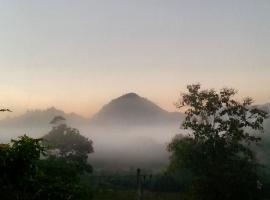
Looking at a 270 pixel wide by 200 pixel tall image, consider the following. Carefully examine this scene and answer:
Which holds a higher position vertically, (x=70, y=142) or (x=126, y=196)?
(x=70, y=142)

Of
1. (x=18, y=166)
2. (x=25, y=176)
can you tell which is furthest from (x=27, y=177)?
(x=18, y=166)

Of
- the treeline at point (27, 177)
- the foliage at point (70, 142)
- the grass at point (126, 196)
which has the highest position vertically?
the foliage at point (70, 142)

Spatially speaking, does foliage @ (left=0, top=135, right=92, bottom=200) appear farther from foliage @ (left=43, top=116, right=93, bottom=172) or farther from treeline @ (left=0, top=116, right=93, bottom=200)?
foliage @ (left=43, top=116, right=93, bottom=172)

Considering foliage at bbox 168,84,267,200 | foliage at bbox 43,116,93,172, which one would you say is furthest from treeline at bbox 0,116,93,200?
foliage at bbox 43,116,93,172

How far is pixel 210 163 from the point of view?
50.2m

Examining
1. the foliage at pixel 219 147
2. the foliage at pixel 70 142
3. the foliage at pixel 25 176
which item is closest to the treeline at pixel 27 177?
the foliage at pixel 25 176

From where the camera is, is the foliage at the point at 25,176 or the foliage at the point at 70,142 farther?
the foliage at the point at 70,142

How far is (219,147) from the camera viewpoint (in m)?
49.9

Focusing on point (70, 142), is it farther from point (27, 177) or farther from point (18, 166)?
point (18, 166)

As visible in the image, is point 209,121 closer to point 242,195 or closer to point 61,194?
point 242,195

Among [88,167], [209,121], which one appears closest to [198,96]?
[209,121]

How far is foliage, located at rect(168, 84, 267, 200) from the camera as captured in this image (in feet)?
158

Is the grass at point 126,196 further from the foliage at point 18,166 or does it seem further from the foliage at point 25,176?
the foliage at point 18,166

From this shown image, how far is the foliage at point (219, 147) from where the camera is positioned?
48156 mm
